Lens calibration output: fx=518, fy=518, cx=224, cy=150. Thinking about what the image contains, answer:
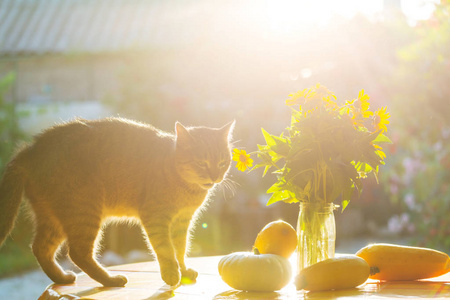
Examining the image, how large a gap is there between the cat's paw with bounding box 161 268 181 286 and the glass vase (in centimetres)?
32

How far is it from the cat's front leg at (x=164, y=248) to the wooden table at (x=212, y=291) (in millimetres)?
29

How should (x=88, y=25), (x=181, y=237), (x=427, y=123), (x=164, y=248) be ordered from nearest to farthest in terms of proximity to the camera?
(x=164, y=248) → (x=181, y=237) → (x=427, y=123) → (x=88, y=25)

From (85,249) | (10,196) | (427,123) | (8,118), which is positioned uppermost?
(8,118)

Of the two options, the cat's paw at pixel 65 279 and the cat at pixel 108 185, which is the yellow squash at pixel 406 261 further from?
the cat's paw at pixel 65 279

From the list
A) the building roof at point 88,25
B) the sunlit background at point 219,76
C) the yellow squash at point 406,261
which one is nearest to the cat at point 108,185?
the yellow squash at point 406,261

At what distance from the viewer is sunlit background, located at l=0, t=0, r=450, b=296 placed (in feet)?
12.9

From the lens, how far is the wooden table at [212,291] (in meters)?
1.16

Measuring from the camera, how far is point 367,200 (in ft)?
15.9

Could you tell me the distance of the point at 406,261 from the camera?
1282 millimetres

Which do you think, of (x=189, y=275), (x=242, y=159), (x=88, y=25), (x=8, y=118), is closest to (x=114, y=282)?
(x=189, y=275)

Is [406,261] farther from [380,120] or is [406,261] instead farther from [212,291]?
[212,291]

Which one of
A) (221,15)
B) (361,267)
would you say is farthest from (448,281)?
(221,15)

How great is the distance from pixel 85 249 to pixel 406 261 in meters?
0.81

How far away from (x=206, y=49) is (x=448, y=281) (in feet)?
9.80
